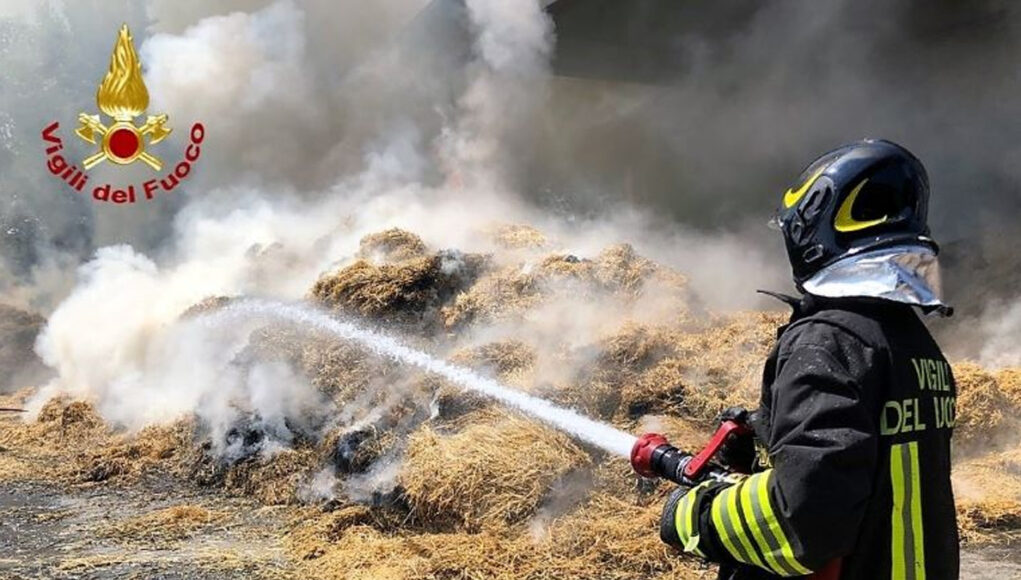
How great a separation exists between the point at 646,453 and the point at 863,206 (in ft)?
1.83

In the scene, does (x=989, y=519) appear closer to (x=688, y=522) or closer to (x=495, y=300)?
(x=688, y=522)

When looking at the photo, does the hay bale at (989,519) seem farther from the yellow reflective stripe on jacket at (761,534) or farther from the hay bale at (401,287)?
the hay bale at (401,287)

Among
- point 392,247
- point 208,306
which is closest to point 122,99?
point 208,306

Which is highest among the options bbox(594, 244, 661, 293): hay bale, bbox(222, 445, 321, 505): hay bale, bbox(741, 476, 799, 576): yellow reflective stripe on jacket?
bbox(594, 244, 661, 293): hay bale

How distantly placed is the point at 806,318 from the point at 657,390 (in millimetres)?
3999

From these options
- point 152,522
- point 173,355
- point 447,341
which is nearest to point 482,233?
point 447,341

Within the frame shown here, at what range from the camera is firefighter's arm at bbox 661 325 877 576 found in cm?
95

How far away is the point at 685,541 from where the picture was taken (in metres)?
1.12

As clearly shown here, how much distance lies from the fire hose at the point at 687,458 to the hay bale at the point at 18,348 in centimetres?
1334

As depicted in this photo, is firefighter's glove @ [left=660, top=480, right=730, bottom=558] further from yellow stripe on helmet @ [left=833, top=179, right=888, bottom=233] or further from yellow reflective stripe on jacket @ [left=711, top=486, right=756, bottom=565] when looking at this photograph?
yellow stripe on helmet @ [left=833, top=179, right=888, bottom=233]

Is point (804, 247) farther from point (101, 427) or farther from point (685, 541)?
point (101, 427)

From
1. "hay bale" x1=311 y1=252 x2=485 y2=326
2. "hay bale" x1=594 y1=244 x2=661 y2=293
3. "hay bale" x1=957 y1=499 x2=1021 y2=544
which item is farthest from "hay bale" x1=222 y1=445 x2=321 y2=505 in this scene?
"hay bale" x1=957 y1=499 x2=1021 y2=544

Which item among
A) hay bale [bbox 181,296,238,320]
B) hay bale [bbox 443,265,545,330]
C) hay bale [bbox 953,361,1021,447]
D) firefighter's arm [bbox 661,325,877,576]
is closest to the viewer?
firefighter's arm [bbox 661,325,877,576]

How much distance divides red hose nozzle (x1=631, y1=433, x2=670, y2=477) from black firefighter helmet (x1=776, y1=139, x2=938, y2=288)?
0.39m
